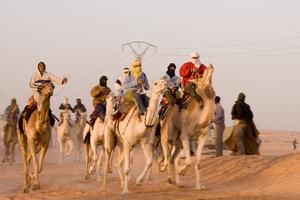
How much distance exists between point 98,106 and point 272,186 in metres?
5.59

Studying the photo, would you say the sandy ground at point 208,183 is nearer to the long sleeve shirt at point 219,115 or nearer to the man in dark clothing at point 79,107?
the long sleeve shirt at point 219,115

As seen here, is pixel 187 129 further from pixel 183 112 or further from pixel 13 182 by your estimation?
pixel 13 182

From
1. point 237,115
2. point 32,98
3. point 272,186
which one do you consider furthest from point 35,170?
point 237,115

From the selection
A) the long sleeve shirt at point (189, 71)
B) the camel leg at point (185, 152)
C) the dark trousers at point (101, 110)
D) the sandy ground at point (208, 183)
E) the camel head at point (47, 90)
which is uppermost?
the long sleeve shirt at point (189, 71)

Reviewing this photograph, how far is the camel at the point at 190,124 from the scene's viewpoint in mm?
16688

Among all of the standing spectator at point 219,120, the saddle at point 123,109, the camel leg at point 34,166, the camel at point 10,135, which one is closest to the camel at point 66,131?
the camel at point 10,135

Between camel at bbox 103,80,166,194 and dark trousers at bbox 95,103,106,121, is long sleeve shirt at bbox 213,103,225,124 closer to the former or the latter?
dark trousers at bbox 95,103,106,121

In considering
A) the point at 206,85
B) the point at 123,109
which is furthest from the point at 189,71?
the point at 123,109

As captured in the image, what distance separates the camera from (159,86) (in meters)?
15.2

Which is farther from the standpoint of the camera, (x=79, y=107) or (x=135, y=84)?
(x=79, y=107)

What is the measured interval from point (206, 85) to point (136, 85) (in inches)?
67.6

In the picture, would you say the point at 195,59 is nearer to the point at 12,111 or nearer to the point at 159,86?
the point at 159,86

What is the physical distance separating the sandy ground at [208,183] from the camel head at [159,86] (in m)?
2.17

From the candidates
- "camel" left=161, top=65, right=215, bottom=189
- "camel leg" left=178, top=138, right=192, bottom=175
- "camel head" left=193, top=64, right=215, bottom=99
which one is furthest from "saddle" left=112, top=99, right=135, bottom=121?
"camel head" left=193, top=64, right=215, bottom=99
